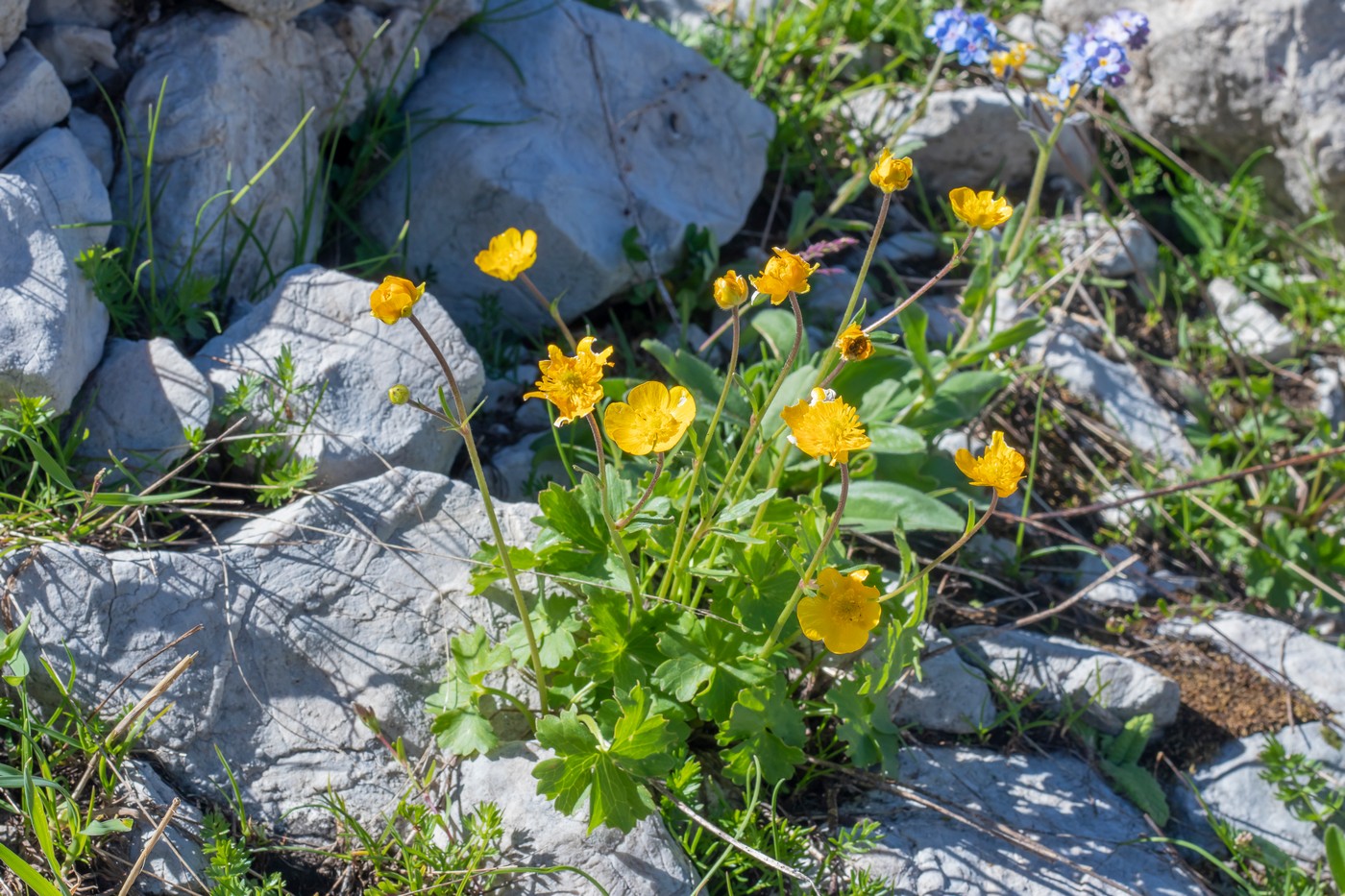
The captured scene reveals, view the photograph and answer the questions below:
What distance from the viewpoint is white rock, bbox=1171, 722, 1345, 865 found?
2.48m

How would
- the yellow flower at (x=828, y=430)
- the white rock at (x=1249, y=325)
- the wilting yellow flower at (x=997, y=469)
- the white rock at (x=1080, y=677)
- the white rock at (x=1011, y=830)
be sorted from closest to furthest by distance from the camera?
the yellow flower at (x=828, y=430), the wilting yellow flower at (x=997, y=469), the white rock at (x=1011, y=830), the white rock at (x=1080, y=677), the white rock at (x=1249, y=325)

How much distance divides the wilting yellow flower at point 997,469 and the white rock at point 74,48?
2381 millimetres

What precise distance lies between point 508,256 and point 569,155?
4.68 ft

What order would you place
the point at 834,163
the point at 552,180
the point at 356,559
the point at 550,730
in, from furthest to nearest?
the point at 834,163
the point at 552,180
the point at 356,559
the point at 550,730

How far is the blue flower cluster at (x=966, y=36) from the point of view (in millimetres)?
2885

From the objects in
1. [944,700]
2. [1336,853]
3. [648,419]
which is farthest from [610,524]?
[1336,853]

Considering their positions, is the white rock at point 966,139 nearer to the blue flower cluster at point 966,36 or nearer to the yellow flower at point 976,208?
the blue flower cluster at point 966,36

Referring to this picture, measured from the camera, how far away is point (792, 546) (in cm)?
210

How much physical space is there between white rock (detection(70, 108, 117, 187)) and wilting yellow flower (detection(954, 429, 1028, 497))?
220 centimetres

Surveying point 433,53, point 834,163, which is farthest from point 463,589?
point 834,163

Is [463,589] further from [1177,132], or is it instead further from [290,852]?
[1177,132]

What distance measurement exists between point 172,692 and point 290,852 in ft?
1.27

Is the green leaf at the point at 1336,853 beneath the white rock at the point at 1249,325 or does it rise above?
beneath

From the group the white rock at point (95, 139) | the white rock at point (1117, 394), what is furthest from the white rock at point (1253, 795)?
the white rock at point (95, 139)
